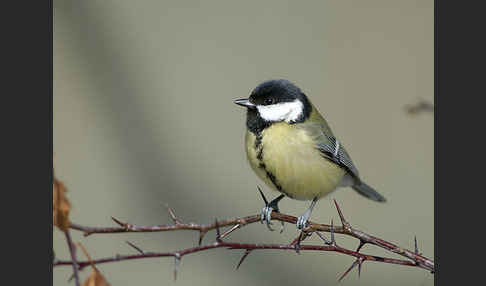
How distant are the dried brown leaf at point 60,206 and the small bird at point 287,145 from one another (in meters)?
1.09

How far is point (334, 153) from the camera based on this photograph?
6.51ft

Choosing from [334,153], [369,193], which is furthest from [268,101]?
[369,193]

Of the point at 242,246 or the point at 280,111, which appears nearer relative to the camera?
the point at 242,246

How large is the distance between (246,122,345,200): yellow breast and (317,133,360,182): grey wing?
0.11 feet

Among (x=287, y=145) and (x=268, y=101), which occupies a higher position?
(x=268, y=101)

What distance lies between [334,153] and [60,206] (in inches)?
53.0

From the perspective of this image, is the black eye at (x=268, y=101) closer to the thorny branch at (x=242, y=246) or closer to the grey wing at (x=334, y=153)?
the grey wing at (x=334, y=153)

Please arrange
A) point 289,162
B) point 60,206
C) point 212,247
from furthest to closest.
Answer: point 289,162, point 212,247, point 60,206

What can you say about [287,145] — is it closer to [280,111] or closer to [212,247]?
[280,111]

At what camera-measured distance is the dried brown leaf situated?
760 mm

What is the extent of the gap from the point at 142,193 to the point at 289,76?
4.05ft

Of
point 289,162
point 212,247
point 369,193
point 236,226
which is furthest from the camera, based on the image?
point 369,193

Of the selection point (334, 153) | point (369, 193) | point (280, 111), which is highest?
point (280, 111)

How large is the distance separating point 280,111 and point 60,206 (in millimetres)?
1204
